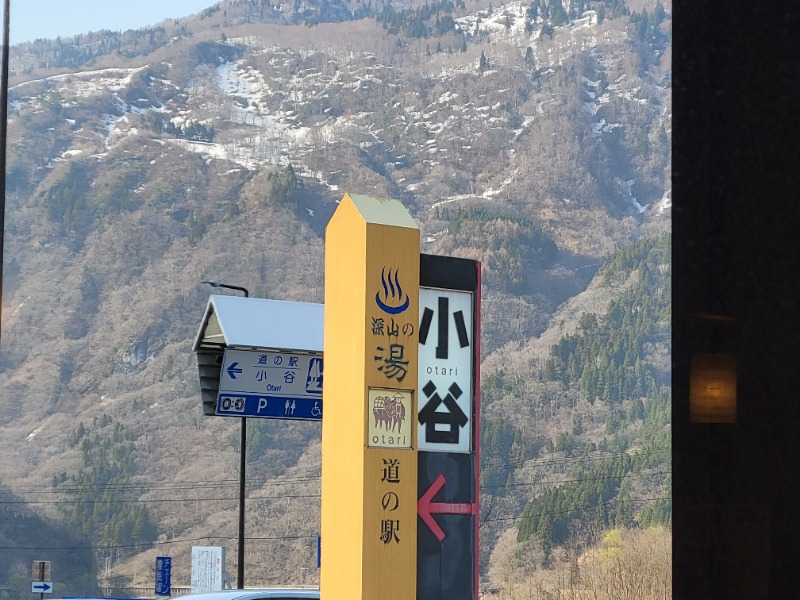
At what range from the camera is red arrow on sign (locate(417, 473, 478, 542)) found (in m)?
11.0

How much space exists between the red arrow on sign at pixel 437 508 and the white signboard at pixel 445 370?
0.34m

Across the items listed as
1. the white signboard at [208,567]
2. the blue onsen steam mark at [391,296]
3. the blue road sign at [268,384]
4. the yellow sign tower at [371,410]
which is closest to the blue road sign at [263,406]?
the blue road sign at [268,384]

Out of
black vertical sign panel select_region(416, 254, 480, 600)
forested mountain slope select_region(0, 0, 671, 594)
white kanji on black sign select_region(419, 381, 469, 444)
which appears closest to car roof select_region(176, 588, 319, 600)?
black vertical sign panel select_region(416, 254, 480, 600)

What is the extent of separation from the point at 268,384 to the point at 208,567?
70.4 feet

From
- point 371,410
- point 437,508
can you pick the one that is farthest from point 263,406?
point 371,410

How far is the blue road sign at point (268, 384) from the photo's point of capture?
15867 millimetres

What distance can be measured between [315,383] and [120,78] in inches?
6986

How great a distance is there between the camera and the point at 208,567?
36125 mm

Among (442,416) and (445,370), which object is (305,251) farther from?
(442,416)

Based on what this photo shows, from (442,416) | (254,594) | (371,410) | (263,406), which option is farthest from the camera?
(263,406)

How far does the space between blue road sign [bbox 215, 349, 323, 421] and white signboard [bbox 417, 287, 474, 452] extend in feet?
15.7

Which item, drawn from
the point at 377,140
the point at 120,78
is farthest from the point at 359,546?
the point at 120,78

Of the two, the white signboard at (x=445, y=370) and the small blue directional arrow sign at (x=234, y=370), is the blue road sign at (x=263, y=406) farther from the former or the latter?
the white signboard at (x=445, y=370)

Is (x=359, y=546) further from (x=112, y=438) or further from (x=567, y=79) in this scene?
(x=567, y=79)
